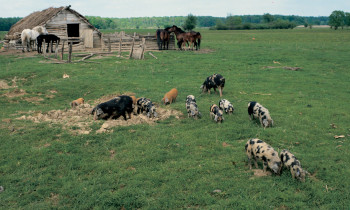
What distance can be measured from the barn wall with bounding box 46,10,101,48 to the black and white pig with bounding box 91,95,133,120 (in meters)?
26.8

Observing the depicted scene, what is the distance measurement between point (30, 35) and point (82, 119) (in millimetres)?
24495

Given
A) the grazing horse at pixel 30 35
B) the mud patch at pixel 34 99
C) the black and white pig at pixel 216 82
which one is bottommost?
the mud patch at pixel 34 99

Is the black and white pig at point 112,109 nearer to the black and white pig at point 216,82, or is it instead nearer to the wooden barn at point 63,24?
the black and white pig at point 216,82

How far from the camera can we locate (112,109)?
35.6 feet

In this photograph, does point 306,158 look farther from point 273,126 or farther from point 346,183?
point 273,126

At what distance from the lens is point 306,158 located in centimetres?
783

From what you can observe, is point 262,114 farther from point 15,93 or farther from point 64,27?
point 64,27

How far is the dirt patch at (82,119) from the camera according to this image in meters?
10.0

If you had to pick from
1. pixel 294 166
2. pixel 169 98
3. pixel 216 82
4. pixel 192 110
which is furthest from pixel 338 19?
pixel 294 166

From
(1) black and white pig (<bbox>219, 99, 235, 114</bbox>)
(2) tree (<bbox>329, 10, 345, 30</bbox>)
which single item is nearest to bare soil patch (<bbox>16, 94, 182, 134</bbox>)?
(1) black and white pig (<bbox>219, 99, 235, 114</bbox>)

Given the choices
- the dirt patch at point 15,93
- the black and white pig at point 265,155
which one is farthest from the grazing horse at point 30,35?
the black and white pig at point 265,155

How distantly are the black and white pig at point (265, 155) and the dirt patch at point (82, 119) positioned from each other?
4.28 m

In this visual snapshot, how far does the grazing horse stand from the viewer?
30.9 meters

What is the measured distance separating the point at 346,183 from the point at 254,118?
4566mm
